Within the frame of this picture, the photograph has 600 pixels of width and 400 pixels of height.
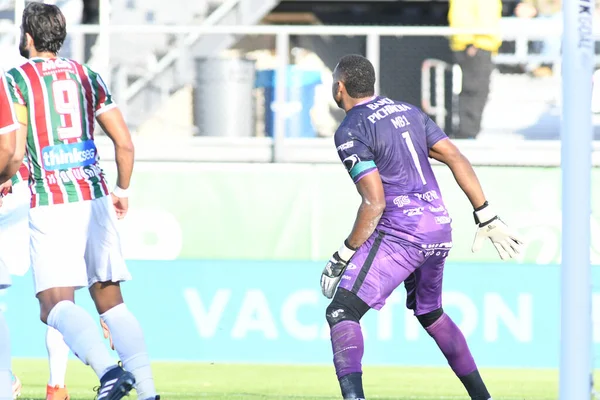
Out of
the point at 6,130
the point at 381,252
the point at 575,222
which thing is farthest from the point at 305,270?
the point at 575,222

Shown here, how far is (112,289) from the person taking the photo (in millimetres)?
6402

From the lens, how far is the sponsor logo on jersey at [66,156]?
20.7ft

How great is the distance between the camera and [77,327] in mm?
5977

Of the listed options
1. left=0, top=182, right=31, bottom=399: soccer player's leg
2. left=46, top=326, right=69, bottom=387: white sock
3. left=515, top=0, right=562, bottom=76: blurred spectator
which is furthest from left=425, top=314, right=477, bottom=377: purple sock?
left=515, top=0, right=562, bottom=76: blurred spectator

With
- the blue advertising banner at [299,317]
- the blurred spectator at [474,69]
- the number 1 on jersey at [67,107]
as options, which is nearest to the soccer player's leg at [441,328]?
the number 1 on jersey at [67,107]

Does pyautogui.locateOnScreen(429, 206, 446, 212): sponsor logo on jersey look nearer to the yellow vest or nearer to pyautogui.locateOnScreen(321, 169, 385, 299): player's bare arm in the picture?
pyautogui.locateOnScreen(321, 169, 385, 299): player's bare arm

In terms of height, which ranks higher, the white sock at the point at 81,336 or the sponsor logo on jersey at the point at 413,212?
the sponsor logo on jersey at the point at 413,212

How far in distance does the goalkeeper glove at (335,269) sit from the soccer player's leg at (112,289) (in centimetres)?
101

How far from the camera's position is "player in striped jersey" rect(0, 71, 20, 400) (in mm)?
5234

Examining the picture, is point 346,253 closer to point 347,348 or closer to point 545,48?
point 347,348

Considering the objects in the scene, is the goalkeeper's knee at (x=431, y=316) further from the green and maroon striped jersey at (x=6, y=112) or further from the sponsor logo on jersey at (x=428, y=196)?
the green and maroon striped jersey at (x=6, y=112)

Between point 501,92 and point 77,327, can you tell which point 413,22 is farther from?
point 77,327

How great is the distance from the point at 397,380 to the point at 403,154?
3465 millimetres

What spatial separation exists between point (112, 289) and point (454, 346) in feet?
6.25
